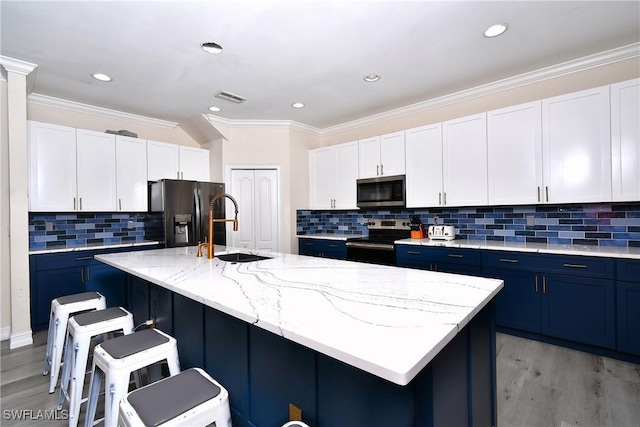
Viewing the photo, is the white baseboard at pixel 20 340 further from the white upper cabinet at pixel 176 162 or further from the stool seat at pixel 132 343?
the stool seat at pixel 132 343

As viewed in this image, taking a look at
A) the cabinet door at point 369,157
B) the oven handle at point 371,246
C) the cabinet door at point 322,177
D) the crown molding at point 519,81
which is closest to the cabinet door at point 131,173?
the cabinet door at point 322,177

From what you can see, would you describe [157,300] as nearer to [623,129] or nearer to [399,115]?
[399,115]

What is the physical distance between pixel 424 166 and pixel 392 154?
0.48m

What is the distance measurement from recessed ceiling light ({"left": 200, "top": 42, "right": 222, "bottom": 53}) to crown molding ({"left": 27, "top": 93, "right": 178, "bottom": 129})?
7.59ft

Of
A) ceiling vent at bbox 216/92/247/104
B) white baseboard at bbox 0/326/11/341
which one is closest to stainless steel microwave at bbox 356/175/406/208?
ceiling vent at bbox 216/92/247/104

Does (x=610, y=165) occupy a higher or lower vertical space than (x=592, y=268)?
higher

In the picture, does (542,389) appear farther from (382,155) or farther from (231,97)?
(231,97)

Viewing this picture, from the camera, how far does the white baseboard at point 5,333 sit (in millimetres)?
2887

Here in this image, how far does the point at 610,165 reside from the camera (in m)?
2.53

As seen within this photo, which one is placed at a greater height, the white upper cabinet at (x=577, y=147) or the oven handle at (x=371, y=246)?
the white upper cabinet at (x=577, y=147)

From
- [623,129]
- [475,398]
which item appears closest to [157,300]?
[475,398]

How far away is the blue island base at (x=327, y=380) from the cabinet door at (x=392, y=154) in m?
2.64

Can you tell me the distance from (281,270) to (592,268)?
2535mm

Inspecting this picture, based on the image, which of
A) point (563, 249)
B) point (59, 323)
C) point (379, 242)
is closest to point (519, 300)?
point (563, 249)
